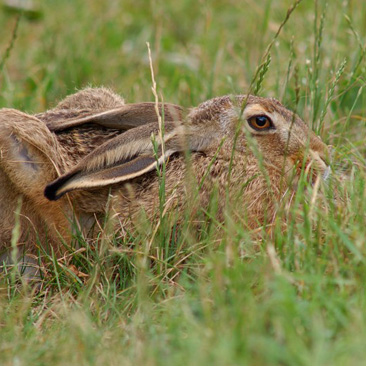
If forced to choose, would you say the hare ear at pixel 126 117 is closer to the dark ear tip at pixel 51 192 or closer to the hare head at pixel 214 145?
the hare head at pixel 214 145

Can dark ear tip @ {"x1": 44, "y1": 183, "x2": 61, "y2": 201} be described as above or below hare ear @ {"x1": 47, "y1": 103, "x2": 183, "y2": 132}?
below

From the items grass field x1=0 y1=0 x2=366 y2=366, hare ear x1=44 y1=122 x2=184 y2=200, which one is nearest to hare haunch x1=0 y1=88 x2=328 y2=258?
hare ear x1=44 y1=122 x2=184 y2=200

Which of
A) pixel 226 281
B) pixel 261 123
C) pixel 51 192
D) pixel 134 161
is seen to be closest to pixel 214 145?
pixel 261 123

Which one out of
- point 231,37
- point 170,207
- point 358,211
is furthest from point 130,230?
point 231,37

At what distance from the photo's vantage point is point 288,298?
313cm

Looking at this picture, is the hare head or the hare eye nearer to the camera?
the hare head

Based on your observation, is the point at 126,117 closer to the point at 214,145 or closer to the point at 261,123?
the point at 214,145

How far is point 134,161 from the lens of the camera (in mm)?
4895

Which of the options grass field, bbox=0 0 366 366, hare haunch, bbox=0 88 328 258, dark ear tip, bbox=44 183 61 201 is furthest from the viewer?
hare haunch, bbox=0 88 328 258

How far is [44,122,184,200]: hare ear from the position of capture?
4648 millimetres

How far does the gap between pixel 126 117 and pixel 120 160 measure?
49 centimetres

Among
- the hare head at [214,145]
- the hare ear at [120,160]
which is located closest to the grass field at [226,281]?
the hare head at [214,145]

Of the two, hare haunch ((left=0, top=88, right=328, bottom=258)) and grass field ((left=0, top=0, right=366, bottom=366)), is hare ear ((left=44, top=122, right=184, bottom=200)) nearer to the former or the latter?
hare haunch ((left=0, top=88, right=328, bottom=258))

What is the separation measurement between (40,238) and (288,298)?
2.31m
